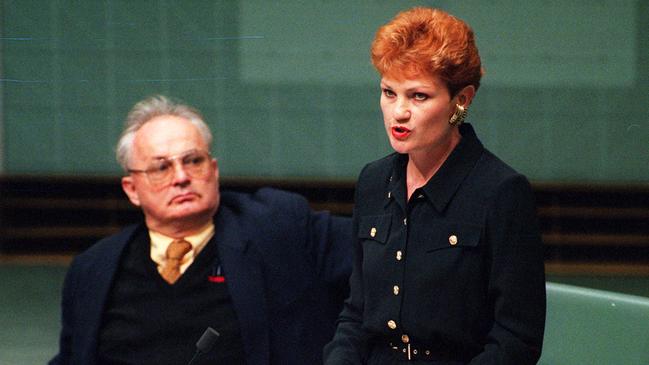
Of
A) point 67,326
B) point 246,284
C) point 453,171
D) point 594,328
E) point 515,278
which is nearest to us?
point 515,278

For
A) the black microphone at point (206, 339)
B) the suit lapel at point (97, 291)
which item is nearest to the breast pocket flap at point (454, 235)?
the black microphone at point (206, 339)

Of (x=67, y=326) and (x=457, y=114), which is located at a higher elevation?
(x=457, y=114)

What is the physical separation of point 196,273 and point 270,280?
0.22m

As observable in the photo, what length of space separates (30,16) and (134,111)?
469 cm

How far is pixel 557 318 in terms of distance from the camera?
6.80ft

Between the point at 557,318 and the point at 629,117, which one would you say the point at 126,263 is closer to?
the point at 557,318

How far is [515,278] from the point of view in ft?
4.81

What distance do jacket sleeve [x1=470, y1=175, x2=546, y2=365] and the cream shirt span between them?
1298mm

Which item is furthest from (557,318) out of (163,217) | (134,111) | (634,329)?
(134,111)

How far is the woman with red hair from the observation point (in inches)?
58.2

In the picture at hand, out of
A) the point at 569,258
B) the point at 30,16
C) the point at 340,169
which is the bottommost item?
the point at 569,258

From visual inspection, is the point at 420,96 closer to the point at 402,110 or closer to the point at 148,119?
the point at 402,110

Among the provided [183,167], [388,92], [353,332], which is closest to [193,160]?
[183,167]

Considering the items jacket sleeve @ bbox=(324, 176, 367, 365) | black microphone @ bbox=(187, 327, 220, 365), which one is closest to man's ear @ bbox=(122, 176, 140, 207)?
black microphone @ bbox=(187, 327, 220, 365)
